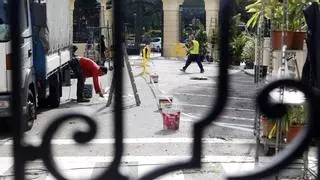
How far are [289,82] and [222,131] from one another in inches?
312

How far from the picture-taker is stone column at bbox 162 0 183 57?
3288 cm

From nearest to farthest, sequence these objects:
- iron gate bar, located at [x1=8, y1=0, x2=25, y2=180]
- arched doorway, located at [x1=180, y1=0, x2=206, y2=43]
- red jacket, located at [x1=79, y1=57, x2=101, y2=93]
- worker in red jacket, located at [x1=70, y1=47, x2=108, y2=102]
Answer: iron gate bar, located at [x1=8, y1=0, x2=25, y2=180], worker in red jacket, located at [x1=70, y1=47, x2=108, y2=102], red jacket, located at [x1=79, y1=57, x2=101, y2=93], arched doorway, located at [x1=180, y1=0, x2=206, y2=43]

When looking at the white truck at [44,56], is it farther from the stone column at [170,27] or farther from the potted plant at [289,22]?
the stone column at [170,27]

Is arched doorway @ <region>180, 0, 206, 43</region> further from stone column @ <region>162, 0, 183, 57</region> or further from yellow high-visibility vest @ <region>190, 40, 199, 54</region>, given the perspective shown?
yellow high-visibility vest @ <region>190, 40, 199, 54</region>

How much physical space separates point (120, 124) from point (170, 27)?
3287 centimetres

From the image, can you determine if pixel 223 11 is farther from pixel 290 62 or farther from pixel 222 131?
pixel 222 131

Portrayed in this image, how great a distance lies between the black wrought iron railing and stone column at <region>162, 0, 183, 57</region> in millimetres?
31107

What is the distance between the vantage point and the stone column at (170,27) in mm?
32875

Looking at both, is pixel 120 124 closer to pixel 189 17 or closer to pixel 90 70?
pixel 90 70

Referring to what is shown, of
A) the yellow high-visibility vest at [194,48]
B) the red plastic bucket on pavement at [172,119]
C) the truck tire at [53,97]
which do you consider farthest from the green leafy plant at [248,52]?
the red plastic bucket on pavement at [172,119]

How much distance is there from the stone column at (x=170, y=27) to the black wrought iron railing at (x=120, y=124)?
1225 inches

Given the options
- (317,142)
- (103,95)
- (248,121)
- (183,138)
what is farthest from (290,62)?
(103,95)

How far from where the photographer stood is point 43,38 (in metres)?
10.6

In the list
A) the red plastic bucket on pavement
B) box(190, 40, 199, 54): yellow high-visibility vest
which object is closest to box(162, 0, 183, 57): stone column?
box(190, 40, 199, 54): yellow high-visibility vest
